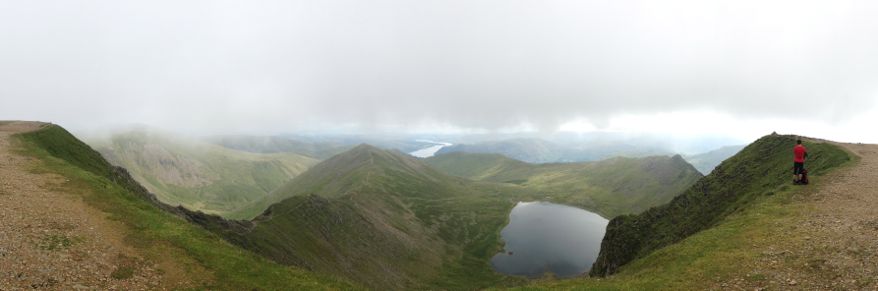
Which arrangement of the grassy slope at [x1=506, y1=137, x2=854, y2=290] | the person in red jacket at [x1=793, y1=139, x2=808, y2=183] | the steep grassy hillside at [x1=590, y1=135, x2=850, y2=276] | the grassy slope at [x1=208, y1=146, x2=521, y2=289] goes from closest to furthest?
1. the grassy slope at [x1=506, y1=137, x2=854, y2=290]
2. the person in red jacket at [x1=793, y1=139, x2=808, y2=183]
3. the steep grassy hillside at [x1=590, y1=135, x2=850, y2=276]
4. the grassy slope at [x1=208, y1=146, x2=521, y2=289]

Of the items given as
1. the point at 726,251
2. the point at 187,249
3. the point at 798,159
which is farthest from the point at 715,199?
the point at 187,249

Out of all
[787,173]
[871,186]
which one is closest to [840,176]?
[871,186]

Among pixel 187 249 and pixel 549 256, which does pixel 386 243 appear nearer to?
pixel 549 256

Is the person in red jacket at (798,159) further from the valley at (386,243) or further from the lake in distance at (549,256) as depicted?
the lake in distance at (549,256)

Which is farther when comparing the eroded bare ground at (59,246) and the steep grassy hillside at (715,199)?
the steep grassy hillside at (715,199)

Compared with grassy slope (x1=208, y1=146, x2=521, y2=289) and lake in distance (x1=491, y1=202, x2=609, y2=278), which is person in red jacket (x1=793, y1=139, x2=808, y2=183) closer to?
grassy slope (x1=208, y1=146, x2=521, y2=289)

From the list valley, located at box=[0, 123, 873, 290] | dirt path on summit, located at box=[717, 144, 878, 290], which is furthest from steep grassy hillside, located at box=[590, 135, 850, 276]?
dirt path on summit, located at box=[717, 144, 878, 290]

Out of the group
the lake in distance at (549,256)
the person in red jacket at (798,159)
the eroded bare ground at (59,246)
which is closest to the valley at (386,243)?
Result: the eroded bare ground at (59,246)
